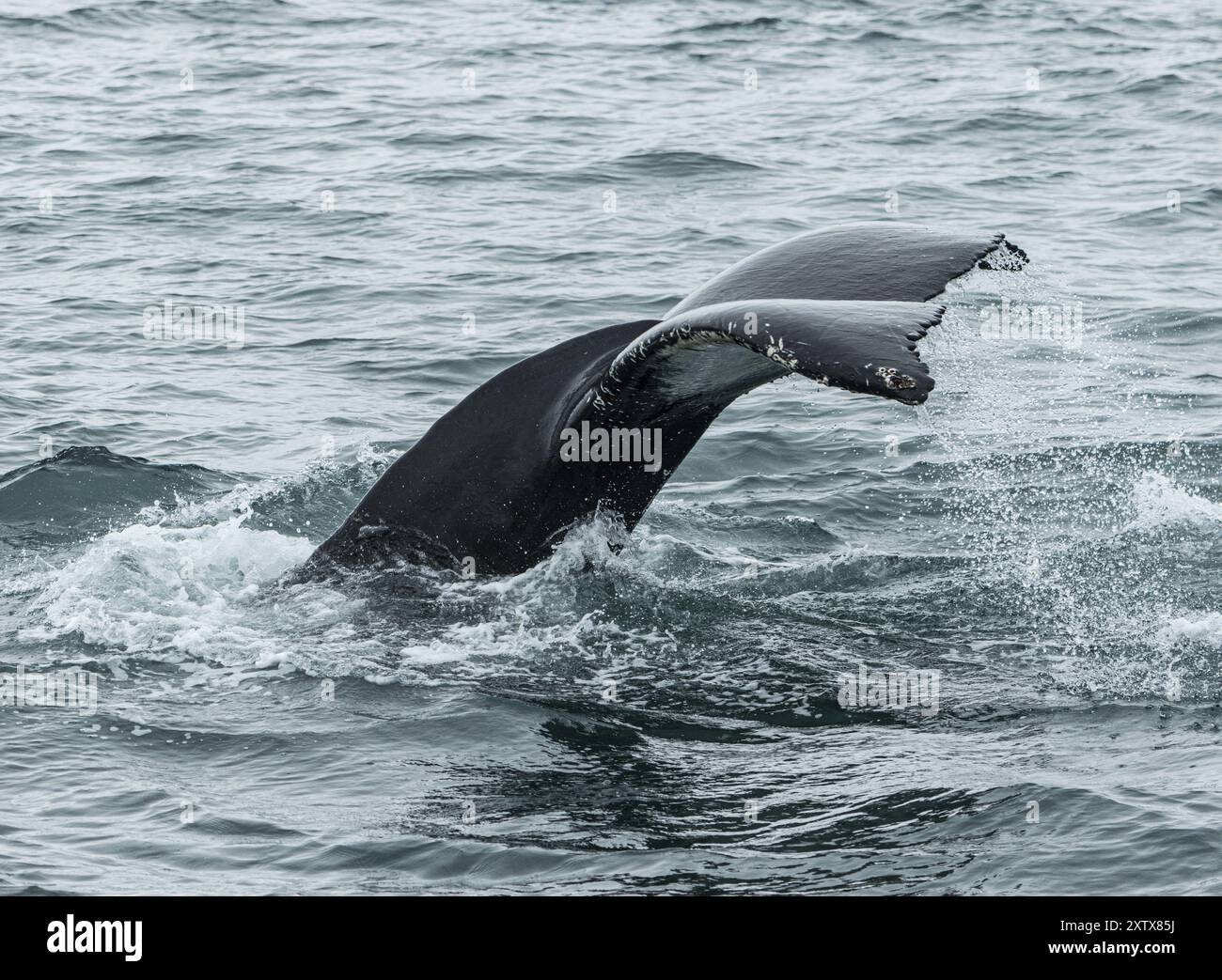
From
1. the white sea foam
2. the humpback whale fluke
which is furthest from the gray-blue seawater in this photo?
the humpback whale fluke

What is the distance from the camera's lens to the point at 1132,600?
745 centimetres

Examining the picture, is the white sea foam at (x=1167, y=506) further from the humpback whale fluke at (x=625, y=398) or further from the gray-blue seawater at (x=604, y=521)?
the humpback whale fluke at (x=625, y=398)

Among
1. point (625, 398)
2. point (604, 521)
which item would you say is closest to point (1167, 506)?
point (604, 521)

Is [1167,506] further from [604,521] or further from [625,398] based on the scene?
[625,398]

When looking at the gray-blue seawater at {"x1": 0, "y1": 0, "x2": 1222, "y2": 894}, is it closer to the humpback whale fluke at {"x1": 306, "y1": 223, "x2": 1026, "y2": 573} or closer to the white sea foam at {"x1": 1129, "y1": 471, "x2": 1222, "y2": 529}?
the white sea foam at {"x1": 1129, "y1": 471, "x2": 1222, "y2": 529}

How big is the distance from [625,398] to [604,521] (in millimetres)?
832

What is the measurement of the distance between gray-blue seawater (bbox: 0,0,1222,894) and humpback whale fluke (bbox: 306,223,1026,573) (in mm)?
172

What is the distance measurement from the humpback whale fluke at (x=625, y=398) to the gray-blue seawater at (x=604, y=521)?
17 cm

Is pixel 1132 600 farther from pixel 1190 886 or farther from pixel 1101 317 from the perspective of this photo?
pixel 1101 317

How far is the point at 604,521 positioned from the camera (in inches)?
258

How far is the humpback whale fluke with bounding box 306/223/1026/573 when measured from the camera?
511 centimetres

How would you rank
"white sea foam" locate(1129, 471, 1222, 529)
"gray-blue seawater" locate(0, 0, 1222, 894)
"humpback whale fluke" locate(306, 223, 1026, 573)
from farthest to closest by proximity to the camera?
"white sea foam" locate(1129, 471, 1222, 529) → "gray-blue seawater" locate(0, 0, 1222, 894) → "humpback whale fluke" locate(306, 223, 1026, 573)

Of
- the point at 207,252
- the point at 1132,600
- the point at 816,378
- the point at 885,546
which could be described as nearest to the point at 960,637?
the point at 1132,600

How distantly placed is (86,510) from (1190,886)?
255 inches
